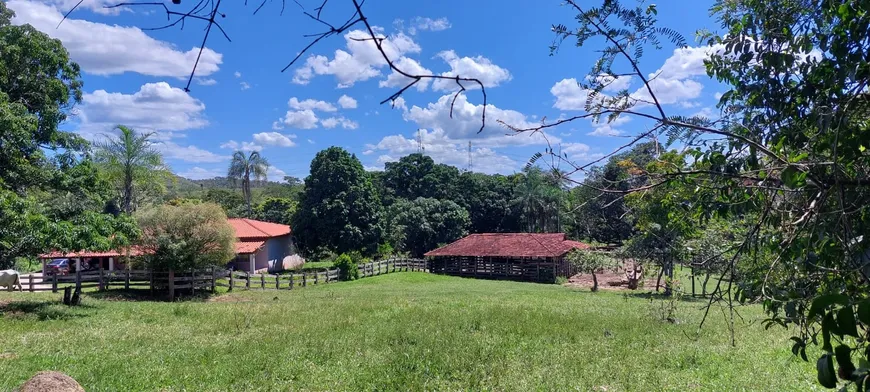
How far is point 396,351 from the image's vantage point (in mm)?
8625

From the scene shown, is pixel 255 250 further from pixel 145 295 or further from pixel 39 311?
pixel 39 311

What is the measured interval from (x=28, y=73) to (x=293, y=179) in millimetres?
63835

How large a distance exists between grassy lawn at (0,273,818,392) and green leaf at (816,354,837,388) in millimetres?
5115

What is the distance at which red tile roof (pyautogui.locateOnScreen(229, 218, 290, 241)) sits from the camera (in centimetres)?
3389

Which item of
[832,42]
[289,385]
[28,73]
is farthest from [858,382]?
[28,73]

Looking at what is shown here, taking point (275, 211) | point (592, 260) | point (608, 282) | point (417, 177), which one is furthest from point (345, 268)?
point (417, 177)

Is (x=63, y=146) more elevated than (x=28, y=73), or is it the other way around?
(x=28, y=73)

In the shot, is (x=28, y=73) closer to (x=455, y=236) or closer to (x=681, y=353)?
(x=681, y=353)

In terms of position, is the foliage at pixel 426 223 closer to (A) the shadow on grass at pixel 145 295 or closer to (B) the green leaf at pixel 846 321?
(A) the shadow on grass at pixel 145 295

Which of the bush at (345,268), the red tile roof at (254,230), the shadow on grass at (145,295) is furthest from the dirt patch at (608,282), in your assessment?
the red tile roof at (254,230)

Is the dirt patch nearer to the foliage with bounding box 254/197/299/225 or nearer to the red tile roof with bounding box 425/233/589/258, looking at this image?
the red tile roof with bounding box 425/233/589/258

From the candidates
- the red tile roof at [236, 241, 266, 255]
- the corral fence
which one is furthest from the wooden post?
the red tile roof at [236, 241, 266, 255]

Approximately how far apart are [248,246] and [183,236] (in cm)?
1251

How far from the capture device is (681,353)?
8.43 metres
